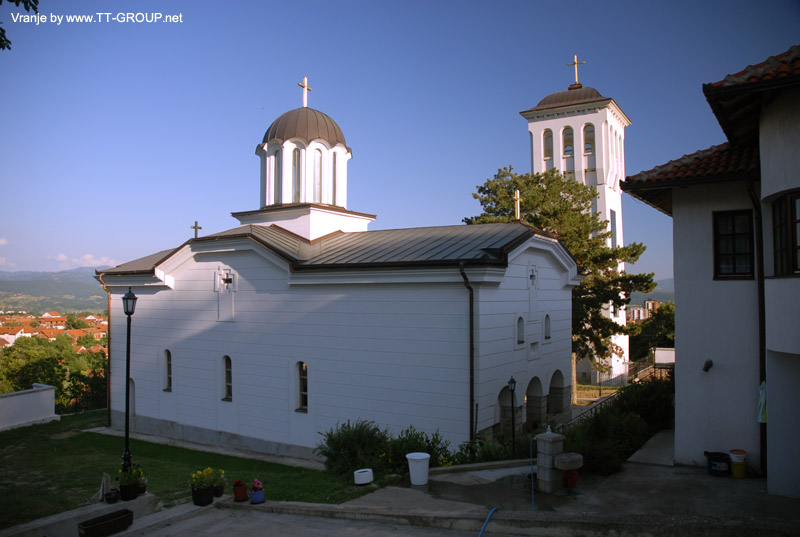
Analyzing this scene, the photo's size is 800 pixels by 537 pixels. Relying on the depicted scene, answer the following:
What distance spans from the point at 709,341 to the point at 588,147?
98.1ft

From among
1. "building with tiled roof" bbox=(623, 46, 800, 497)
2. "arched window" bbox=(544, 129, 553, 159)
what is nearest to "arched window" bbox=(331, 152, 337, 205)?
"building with tiled roof" bbox=(623, 46, 800, 497)

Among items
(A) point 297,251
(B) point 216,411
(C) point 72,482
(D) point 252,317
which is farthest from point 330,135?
(C) point 72,482

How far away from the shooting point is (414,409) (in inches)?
535

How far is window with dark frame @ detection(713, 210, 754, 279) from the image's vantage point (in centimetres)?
941

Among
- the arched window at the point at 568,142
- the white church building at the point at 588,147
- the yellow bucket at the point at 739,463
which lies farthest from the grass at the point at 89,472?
the arched window at the point at 568,142

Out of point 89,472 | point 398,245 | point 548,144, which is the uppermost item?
point 548,144

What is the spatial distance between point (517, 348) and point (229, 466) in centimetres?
840

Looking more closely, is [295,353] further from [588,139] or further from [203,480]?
[588,139]

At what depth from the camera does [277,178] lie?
21.2m

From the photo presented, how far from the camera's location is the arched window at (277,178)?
68.4ft

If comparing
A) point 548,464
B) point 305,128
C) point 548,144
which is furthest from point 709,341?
point 548,144

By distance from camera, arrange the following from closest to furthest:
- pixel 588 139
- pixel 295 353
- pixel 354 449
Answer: pixel 354 449
pixel 295 353
pixel 588 139

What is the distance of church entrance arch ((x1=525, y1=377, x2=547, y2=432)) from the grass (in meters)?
6.69

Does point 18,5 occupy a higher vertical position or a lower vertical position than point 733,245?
higher
